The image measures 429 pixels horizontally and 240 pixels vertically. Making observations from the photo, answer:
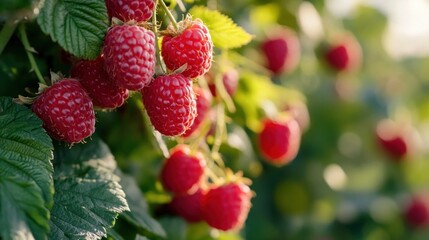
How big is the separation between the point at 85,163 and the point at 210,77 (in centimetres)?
48

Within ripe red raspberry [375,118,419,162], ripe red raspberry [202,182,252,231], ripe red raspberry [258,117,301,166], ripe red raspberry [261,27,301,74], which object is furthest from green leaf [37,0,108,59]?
ripe red raspberry [375,118,419,162]

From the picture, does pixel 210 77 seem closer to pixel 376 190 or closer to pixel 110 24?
pixel 110 24

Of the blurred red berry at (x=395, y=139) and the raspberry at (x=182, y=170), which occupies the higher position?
the raspberry at (x=182, y=170)

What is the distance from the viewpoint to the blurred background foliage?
1921mm

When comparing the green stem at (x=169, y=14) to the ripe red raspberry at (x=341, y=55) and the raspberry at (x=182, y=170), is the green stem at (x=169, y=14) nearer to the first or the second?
the raspberry at (x=182, y=170)

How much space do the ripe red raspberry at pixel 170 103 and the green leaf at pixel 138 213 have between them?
0.85 feet

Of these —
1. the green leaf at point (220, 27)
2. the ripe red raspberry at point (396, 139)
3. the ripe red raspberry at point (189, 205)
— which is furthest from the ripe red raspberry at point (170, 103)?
the ripe red raspberry at point (396, 139)

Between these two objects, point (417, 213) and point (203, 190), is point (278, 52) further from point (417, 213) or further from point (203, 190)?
point (417, 213)

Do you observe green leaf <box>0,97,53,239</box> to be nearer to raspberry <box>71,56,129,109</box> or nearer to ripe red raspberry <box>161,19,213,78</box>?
raspberry <box>71,56,129,109</box>

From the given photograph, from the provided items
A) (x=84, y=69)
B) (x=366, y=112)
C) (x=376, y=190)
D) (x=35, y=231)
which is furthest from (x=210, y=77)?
(x=376, y=190)

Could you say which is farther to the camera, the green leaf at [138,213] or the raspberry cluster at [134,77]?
the green leaf at [138,213]

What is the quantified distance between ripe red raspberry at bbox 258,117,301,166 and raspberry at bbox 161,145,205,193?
0.41 metres

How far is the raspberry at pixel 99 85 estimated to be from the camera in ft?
4.56

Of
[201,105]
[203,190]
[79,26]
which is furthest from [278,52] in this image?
[79,26]
